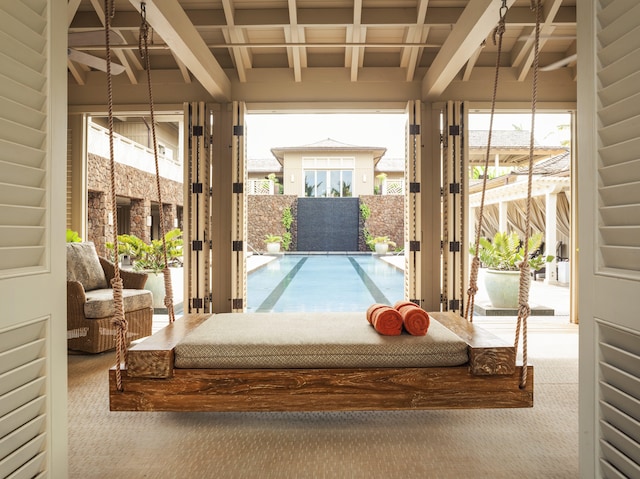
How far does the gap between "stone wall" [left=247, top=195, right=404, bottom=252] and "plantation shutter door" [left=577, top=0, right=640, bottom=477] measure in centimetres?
1712

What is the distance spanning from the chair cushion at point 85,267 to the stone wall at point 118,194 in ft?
16.8

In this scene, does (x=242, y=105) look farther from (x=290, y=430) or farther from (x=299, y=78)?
(x=290, y=430)

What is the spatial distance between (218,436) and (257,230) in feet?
54.3

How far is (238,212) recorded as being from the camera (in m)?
4.89

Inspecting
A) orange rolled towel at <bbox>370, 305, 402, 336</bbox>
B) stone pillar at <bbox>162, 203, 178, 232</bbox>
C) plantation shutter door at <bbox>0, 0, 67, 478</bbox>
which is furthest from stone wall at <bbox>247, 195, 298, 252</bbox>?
plantation shutter door at <bbox>0, 0, 67, 478</bbox>

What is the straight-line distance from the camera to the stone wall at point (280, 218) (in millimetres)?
18516

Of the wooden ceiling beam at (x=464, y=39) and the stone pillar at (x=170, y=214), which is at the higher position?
the wooden ceiling beam at (x=464, y=39)

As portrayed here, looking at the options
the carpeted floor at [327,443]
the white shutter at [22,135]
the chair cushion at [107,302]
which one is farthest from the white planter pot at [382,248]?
the white shutter at [22,135]

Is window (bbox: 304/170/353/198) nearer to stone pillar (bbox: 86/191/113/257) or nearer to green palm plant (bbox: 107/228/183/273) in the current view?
stone pillar (bbox: 86/191/113/257)

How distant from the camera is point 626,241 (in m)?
1.31

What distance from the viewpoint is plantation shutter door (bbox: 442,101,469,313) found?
4816mm

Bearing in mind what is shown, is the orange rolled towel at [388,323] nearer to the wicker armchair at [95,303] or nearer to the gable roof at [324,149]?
the wicker armchair at [95,303]

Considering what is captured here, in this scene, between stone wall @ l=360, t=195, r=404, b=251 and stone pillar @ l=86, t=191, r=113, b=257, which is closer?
stone pillar @ l=86, t=191, r=113, b=257

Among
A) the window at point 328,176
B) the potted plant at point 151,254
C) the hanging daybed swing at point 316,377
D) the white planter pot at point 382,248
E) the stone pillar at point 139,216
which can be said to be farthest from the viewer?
the window at point 328,176
